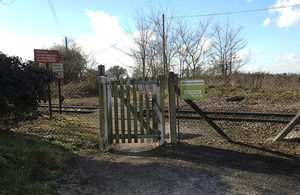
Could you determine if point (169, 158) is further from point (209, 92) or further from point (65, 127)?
point (209, 92)

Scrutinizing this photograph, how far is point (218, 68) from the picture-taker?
85.8 ft

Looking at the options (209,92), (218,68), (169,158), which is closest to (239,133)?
(169,158)

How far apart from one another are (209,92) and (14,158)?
15.5 meters

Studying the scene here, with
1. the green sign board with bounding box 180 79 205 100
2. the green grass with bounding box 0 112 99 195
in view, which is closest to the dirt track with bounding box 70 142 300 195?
the green grass with bounding box 0 112 99 195

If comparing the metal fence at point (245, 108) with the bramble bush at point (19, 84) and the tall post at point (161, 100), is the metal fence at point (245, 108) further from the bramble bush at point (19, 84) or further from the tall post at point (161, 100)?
the bramble bush at point (19, 84)

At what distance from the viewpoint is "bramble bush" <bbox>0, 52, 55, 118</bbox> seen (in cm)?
440

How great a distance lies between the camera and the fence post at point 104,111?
16.1 feet

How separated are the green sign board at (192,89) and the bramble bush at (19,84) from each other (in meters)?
3.25

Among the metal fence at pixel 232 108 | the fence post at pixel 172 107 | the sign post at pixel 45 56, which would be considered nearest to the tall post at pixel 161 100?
the fence post at pixel 172 107

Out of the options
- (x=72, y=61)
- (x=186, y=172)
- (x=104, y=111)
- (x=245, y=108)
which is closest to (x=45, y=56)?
(x=104, y=111)

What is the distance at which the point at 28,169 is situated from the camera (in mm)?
3314

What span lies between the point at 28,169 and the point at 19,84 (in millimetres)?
2115

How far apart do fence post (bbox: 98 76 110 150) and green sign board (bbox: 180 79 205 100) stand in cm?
182

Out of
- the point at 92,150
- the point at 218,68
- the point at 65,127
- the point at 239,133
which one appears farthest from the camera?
the point at 218,68
